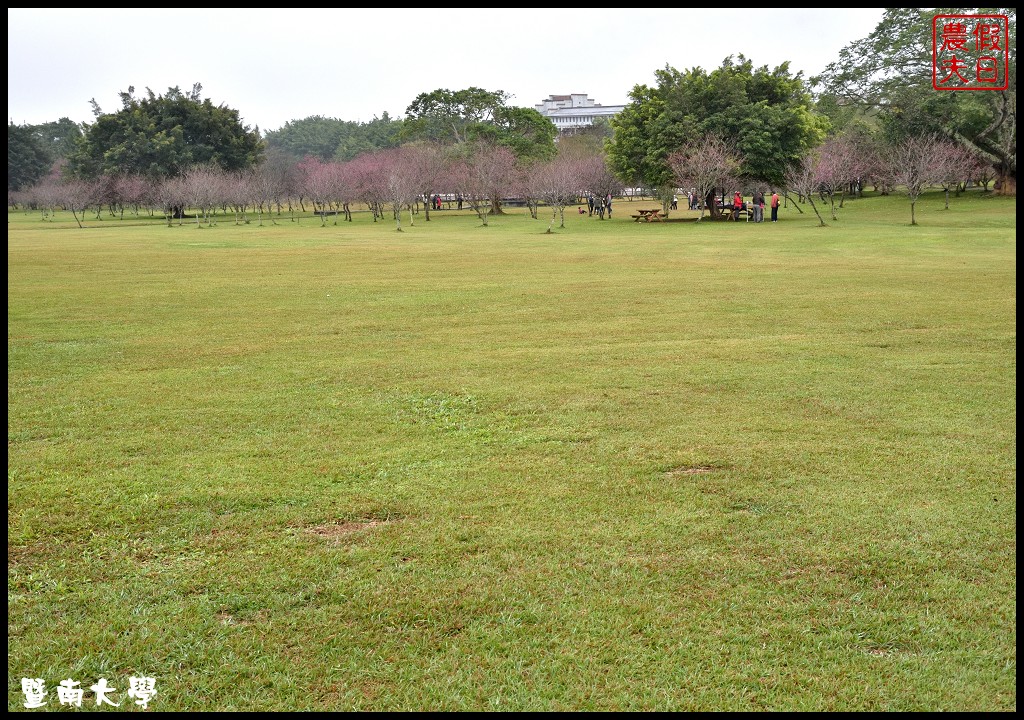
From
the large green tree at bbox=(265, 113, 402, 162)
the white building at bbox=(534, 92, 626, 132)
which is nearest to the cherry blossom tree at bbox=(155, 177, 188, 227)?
the large green tree at bbox=(265, 113, 402, 162)

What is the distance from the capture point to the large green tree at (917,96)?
4644cm

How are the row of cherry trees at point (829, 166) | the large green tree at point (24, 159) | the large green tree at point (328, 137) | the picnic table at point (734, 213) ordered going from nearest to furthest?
the row of cherry trees at point (829, 166) → the picnic table at point (734, 213) → the large green tree at point (24, 159) → the large green tree at point (328, 137)

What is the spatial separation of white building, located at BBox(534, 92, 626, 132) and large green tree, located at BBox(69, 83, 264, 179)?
84822 millimetres

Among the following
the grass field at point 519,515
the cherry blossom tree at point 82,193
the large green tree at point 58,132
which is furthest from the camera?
the large green tree at point 58,132

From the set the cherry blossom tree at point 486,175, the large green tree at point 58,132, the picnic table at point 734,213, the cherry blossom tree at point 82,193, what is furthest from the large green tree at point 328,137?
the picnic table at point 734,213

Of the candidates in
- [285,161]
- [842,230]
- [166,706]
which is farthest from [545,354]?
[285,161]

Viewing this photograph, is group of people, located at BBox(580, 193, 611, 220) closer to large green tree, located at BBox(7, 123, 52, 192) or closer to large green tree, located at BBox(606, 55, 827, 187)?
large green tree, located at BBox(606, 55, 827, 187)

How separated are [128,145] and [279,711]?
77122 millimetres

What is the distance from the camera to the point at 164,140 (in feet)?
231

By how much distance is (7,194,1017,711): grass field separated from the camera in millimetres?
3598

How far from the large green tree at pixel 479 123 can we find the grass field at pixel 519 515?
189ft

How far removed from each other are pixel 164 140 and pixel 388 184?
84.3 ft

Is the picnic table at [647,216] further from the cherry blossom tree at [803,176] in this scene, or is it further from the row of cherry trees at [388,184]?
the cherry blossom tree at [803,176]

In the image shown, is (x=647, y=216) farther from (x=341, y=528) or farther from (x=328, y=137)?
(x=328, y=137)
